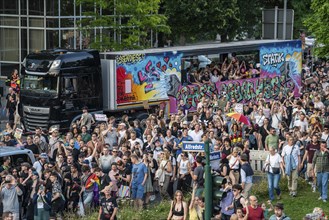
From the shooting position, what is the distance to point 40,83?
1227 inches

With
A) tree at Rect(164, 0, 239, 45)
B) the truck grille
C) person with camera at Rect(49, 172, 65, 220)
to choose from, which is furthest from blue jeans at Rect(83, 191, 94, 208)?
tree at Rect(164, 0, 239, 45)

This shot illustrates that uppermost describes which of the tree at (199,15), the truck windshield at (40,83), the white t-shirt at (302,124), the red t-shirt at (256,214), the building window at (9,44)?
the tree at (199,15)

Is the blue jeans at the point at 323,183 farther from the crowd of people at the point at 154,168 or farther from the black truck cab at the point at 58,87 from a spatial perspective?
the black truck cab at the point at 58,87

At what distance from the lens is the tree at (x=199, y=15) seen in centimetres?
4844

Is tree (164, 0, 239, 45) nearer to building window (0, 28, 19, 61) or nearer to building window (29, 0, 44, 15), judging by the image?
building window (29, 0, 44, 15)

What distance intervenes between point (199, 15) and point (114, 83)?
1775cm

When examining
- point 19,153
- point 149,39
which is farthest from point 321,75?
point 19,153

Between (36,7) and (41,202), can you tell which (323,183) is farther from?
→ (36,7)

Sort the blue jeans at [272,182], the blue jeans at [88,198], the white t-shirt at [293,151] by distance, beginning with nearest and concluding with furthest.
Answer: the blue jeans at [88,198], the blue jeans at [272,182], the white t-shirt at [293,151]

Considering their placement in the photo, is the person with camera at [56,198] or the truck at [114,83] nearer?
the person with camera at [56,198]

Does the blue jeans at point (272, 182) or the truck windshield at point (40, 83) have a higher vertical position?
the truck windshield at point (40, 83)

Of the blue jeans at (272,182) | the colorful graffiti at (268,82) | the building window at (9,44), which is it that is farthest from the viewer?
the building window at (9,44)

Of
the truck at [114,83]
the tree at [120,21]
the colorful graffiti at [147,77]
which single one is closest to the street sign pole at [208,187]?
the truck at [114,83]

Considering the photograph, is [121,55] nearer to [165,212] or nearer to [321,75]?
[165,212]
